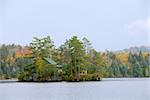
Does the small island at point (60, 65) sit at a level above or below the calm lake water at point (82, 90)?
above

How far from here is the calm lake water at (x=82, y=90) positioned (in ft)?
14.3

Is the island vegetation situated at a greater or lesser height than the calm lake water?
greater

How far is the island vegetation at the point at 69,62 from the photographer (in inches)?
173

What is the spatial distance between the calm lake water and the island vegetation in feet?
0.23

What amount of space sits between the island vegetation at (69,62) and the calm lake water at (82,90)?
69 mm

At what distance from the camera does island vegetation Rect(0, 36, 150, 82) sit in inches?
173

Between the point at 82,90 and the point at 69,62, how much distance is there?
0.35m

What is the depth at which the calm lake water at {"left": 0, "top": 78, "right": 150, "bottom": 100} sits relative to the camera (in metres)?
4.36

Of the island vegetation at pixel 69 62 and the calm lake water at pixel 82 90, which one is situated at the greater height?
the island vegetation at pixel 69 62

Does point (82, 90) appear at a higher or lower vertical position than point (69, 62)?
lower

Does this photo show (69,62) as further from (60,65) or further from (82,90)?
(82,90)

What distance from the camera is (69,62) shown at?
4.41 metres

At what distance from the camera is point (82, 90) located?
14.3 ft

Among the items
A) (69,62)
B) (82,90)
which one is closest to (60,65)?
(69,62)
